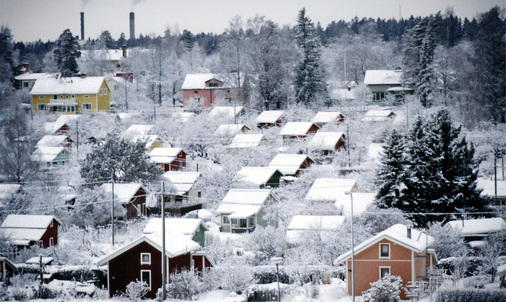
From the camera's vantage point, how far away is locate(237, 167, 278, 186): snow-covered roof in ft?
114

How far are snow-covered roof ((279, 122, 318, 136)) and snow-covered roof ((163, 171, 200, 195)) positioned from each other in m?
9.58

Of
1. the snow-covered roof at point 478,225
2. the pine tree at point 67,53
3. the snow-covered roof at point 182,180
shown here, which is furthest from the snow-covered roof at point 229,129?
the snow-covered roof at point 478,225

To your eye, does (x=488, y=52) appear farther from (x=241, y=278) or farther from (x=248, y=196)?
(x=241, y=278)

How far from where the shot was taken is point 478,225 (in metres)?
25.1

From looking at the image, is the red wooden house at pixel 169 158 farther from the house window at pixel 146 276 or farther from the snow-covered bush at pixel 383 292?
the snow-covered bush at pixel 383 292

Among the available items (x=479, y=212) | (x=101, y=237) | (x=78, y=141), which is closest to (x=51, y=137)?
(x=78, y=141)

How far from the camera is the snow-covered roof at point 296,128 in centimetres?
4241

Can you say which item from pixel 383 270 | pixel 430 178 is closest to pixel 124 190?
pixel 430 178

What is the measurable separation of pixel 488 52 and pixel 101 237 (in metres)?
27.4

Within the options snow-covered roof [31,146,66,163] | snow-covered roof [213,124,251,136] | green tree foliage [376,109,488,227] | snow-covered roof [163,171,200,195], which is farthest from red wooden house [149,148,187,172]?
green tree foliage [376,109,488,227]

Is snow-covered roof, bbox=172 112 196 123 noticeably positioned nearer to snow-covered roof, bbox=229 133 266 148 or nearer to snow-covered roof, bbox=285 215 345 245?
snow-covered roof, bbox=229 133 266 148

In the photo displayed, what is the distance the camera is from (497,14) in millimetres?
41469

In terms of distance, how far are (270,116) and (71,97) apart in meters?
18.1

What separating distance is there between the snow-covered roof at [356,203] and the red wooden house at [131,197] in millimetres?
9267
